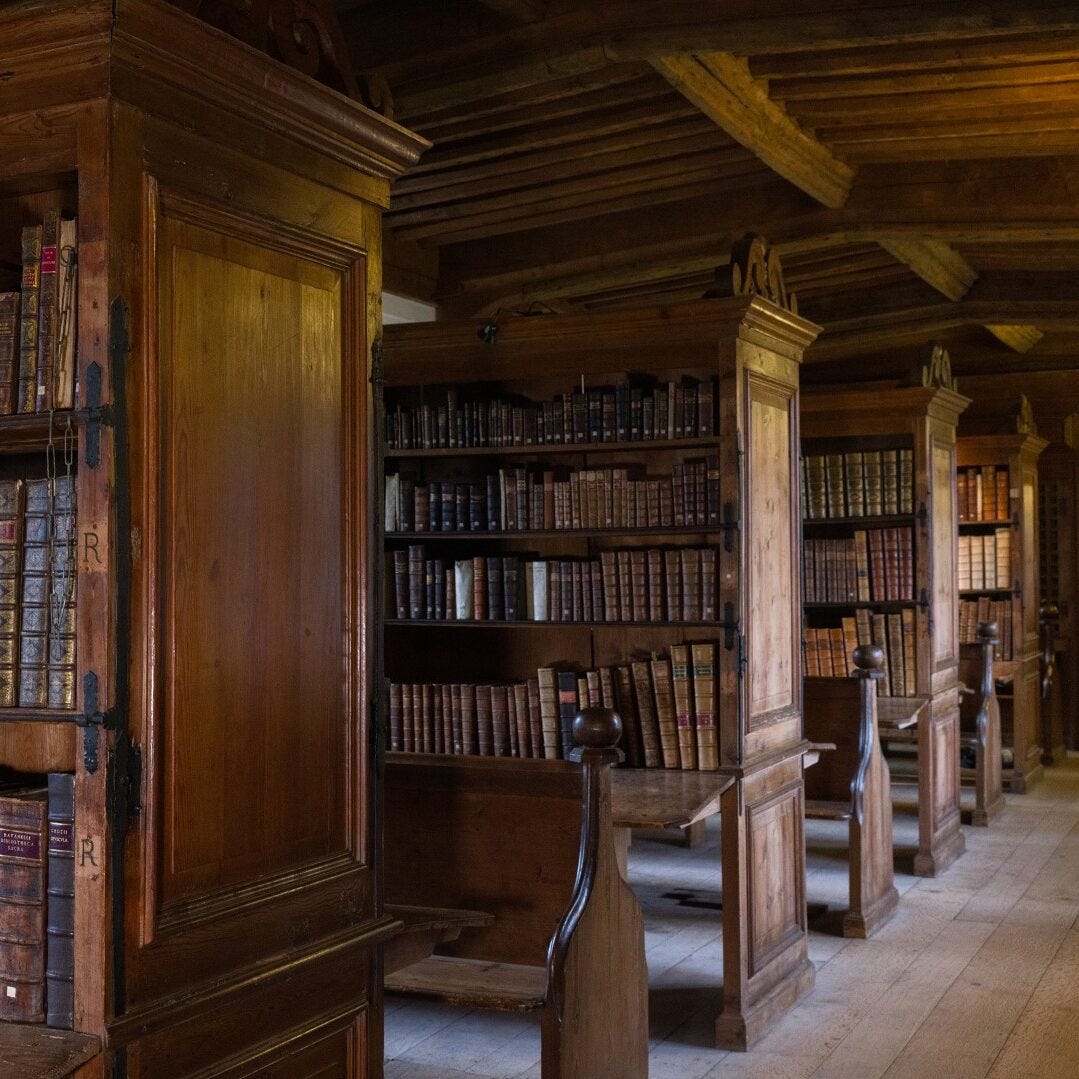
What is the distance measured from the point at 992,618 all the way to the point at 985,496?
2.66 feet

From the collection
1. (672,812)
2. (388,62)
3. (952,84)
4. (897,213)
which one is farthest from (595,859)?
(897,213)

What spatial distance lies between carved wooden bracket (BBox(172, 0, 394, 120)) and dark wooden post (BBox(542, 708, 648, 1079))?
1489 millimetres

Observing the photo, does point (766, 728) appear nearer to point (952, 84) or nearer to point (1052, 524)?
point (952, 84)

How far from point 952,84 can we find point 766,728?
2.48 metres

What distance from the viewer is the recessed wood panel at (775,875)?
4633 mm

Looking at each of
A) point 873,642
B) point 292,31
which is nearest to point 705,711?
point 292,31

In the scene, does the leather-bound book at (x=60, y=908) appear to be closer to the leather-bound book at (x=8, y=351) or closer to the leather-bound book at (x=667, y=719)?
the leather-bound book at (x=8, y=351)

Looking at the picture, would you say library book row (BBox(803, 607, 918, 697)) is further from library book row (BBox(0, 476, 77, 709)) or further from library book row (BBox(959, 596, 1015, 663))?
library book row (BBox(0, 476, 77, 709))

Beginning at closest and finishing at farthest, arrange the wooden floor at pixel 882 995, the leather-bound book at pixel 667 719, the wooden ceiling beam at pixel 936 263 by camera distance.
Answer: the wooden floor at pixel 882 995, the leather-bound book at pixel 667 719, the wooden ceiling beam at pixel 936 263

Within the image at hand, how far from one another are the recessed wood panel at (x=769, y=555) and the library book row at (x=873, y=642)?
83.9 inches

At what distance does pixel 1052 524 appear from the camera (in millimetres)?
11055

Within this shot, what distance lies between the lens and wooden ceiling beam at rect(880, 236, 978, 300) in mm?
7648

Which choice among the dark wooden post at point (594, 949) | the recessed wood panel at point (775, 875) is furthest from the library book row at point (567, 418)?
the dark wooden post at point (594, 949)

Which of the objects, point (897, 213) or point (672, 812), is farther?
point (897, 213)
